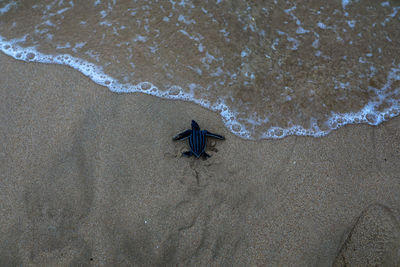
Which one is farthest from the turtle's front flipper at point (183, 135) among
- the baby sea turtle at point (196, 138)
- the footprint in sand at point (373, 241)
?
the footprint in sand at point (373, 241)

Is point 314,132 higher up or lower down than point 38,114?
lower down

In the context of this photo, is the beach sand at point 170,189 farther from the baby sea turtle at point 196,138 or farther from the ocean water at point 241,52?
the ocean water at point 241,52

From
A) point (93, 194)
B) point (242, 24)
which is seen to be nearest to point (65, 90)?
point (93, 194)

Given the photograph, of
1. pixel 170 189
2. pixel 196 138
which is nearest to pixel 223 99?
pixel 196 138

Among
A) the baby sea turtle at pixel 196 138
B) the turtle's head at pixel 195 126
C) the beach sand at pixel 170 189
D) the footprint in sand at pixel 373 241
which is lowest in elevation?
the footprint in sand at pixel 373 241

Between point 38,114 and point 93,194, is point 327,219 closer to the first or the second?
point 93,194
